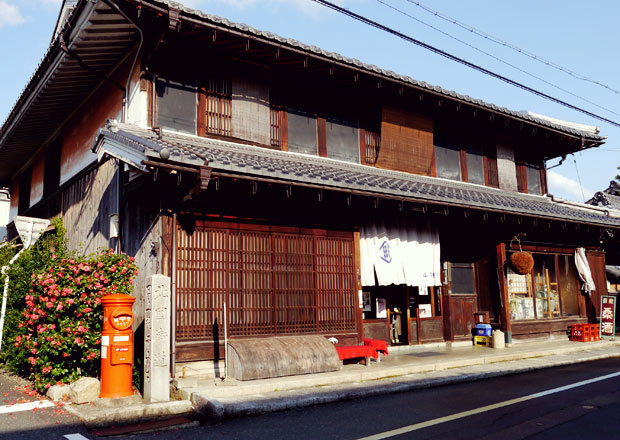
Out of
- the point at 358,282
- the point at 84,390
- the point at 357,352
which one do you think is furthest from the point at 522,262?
the point at 84,390

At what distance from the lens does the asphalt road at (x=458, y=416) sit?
18.3 ft

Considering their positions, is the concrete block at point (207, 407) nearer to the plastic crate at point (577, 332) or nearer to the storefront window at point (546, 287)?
the storefront window at point (546, 287)

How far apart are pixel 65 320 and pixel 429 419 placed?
18.5 ft

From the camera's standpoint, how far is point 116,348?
7.19 metres

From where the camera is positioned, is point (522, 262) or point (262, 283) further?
point (522, 262)

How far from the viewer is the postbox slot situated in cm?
714

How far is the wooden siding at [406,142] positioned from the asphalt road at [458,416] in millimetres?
6515

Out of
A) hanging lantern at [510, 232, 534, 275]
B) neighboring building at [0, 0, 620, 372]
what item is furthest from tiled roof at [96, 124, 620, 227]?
hanging lantern at [510, 232, 534, 275]

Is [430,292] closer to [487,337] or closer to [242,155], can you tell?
[487,337]

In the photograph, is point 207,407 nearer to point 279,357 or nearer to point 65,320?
point 279,357

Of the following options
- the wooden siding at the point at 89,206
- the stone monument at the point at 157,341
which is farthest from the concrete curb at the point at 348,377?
the wooden siding at the point at 89,206

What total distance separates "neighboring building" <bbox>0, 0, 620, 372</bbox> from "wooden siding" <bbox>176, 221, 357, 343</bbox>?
1.2 inches

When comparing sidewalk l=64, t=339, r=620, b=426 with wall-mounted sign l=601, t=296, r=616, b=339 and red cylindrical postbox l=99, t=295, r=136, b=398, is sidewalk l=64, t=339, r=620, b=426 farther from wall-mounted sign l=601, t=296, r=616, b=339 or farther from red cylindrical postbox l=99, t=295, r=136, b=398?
wall-mounted sign l=601, t=296, r=616, b=339

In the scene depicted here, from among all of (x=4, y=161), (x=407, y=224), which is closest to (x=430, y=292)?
(x=407, y=224)
